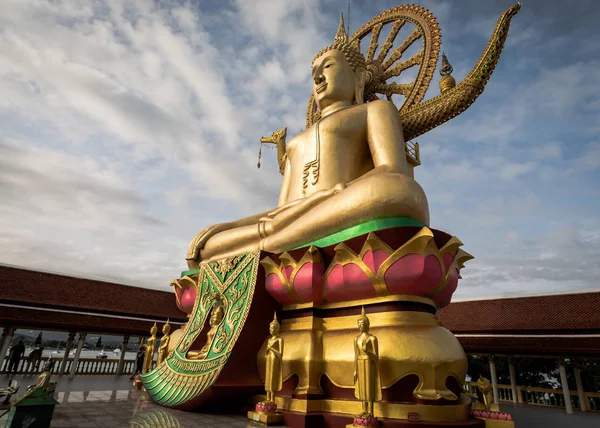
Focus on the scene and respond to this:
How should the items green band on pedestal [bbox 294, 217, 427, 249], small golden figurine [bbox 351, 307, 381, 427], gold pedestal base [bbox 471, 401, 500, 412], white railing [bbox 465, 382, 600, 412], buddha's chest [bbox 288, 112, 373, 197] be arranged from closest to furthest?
small golden figurine [bbox 351, 307, 381, 427] → gold pedestal base [bbox 471, 401, 500, 412] → green band on pedestal [bbox 294, 217, 427, 249] → buddha's chest [bbox 288, 112, 373, 197] → white railing [bbox 465, 382, 600, 412]

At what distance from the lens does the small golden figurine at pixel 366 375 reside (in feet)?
12.3

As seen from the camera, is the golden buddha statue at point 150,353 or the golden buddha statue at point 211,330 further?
the golden buddha statue at point 150,353

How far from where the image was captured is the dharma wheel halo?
854 cm

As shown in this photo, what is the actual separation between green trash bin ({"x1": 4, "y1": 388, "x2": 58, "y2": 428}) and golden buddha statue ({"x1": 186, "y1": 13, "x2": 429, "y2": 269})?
3327mm

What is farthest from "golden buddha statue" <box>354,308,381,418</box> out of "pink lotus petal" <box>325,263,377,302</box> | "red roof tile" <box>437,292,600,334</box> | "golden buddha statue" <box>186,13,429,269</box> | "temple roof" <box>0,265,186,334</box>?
"temple roof" <box>0,265,186,334</box>

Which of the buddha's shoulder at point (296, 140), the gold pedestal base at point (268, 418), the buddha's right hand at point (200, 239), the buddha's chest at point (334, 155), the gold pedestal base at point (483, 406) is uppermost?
the buddha's shoulder at point (296, 140)

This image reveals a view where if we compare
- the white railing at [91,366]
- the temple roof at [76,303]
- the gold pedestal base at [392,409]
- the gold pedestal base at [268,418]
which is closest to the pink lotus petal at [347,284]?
the gold pedestal base at [392,409]

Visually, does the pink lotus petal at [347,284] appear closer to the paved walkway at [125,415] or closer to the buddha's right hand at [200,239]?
the paved walkway at [125,415]

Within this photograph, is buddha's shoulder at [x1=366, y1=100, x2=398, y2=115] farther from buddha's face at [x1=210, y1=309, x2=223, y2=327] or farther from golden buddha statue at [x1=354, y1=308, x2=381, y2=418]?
buddha's face at [x1=210, y1=309, x2=223, y2=327]

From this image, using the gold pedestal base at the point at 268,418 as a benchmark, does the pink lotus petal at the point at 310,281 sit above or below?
above

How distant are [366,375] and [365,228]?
180cm

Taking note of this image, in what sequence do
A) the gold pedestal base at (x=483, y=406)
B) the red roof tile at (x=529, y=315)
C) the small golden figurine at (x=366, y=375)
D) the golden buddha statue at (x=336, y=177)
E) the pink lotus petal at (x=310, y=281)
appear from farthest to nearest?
the red roof tile at (x=529, y=315) → the pink lotus petal at (x=310, y=281) → the golden buddha statue at (x=336, y=177) → the gold pedestal base at (x=483, y=406) → the small golden figurine at (x=366, y=375)

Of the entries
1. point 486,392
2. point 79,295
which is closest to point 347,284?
point 486,392

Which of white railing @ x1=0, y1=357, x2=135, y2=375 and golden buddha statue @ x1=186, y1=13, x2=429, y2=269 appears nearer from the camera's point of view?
golden buddha statue @ x1=186, y1=13, x2=429, y2=269
